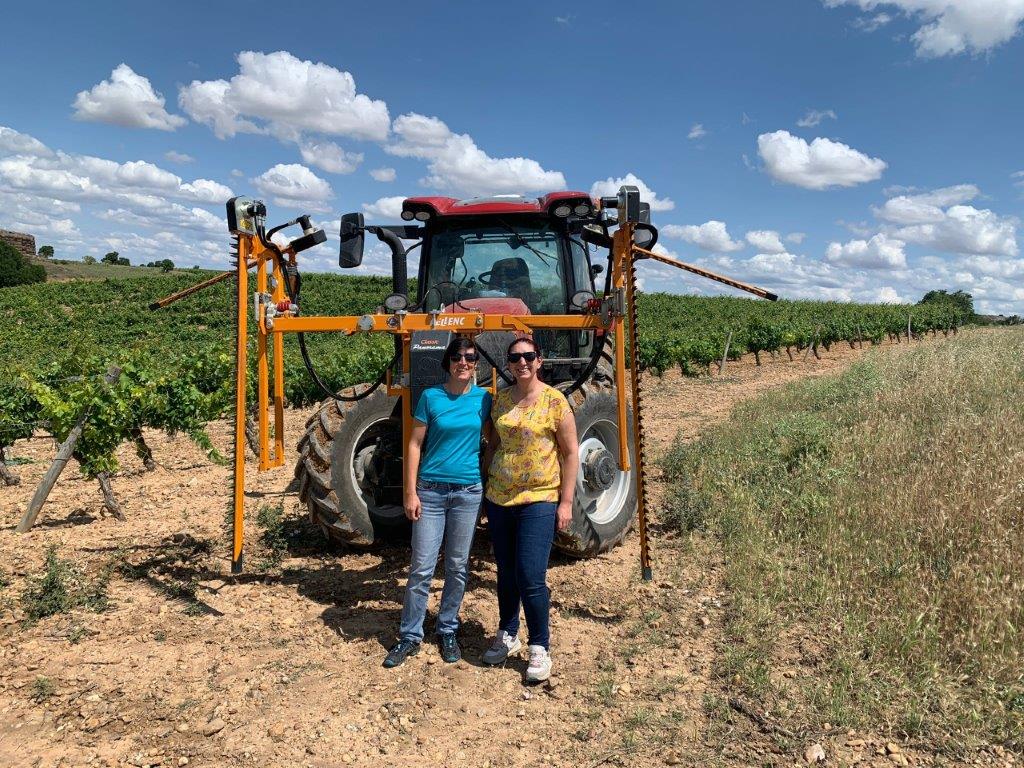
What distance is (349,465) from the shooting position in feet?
15.2

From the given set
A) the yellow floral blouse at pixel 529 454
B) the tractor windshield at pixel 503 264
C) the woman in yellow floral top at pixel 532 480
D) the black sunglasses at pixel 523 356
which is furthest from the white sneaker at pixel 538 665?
the tractor windshield at pixel 503 264

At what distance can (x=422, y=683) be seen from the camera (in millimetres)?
3410

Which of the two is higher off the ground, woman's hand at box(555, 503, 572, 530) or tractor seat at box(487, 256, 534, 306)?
tractor seat at box(487, 256, 534, 306)

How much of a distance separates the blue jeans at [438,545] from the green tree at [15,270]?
181ft

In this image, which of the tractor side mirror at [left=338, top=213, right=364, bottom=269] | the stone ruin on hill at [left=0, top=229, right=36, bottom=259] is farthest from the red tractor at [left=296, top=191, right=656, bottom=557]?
the stone ruin on hill at [left=0, top=229, right=36, bottom=259]

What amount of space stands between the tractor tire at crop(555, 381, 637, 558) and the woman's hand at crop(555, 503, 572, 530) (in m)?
1.05

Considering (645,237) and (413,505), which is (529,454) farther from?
(645,237)

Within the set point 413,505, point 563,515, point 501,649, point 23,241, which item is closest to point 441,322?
point 413,505

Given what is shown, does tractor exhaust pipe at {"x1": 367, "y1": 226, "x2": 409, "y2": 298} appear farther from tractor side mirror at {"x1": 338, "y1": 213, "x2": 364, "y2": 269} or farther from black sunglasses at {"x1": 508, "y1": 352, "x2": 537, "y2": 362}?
black sunglasses at {"x1": 508, "y1": 352, "x2": 537, "y2": 362}

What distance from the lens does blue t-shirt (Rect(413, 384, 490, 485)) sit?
11.7 ft

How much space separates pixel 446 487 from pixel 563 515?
639 millimetres

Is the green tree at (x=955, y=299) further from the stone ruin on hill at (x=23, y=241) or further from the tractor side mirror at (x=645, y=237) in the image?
the stone ruin on hill at (x=23, y=241)

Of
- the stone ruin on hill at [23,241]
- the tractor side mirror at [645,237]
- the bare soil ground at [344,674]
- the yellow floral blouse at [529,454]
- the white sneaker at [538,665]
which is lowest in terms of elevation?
the bare soil ground at [344,674]

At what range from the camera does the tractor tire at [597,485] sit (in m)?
4.64
